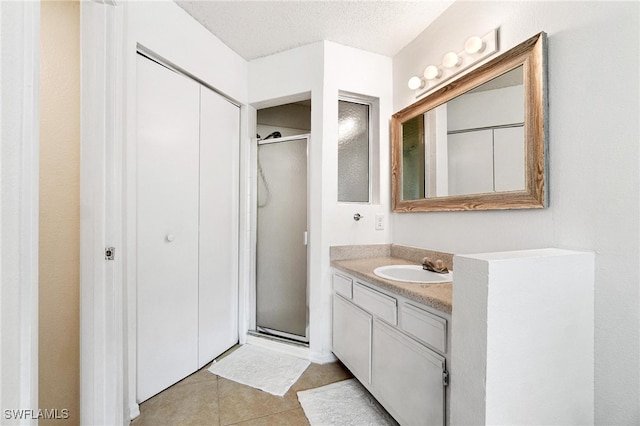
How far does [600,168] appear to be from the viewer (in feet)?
3.00

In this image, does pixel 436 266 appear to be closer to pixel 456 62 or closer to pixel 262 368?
pixel 456 62

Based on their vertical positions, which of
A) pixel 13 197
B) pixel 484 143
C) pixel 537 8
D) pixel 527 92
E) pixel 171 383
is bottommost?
pixel 171 383

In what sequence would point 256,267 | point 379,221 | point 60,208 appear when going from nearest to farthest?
point 60,208
point 379,221
point 256,267

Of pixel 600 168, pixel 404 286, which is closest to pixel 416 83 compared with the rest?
pixel 600 168

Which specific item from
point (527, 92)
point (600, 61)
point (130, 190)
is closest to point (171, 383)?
point (130, 190)

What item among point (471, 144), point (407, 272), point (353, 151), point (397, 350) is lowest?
point (397, 350)

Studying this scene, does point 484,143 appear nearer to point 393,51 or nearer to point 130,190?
point 393,51

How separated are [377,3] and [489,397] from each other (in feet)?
6.84

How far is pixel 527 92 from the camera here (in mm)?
1150

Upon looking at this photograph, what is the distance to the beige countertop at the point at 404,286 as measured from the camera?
105 centimetres

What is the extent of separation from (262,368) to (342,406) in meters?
0.68

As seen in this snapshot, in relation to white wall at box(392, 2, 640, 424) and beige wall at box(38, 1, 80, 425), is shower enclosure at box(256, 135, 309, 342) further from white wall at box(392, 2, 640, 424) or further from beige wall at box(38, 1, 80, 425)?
white wall at box(392, 2, 640, 424)

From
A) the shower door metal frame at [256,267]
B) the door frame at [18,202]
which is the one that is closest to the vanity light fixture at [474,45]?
the shower door metal frame at [256,267]

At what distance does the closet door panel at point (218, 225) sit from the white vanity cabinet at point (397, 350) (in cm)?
101
